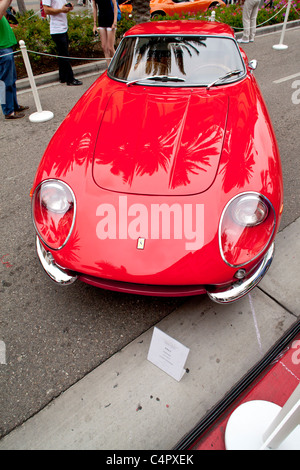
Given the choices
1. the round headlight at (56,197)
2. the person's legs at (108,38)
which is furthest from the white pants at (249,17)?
the round headlight at (56,197)

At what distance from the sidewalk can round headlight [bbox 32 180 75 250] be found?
78cm

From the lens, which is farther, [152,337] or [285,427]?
[152,337]

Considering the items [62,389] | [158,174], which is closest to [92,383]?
[62,389]

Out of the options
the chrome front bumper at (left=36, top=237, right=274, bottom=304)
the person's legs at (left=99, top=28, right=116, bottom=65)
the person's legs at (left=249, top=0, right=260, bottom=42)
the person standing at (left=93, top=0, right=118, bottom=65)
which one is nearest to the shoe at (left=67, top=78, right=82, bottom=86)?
A: the person's legs at (left=99, top=28, right=116, bottom=65)

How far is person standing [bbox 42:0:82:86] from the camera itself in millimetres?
4879

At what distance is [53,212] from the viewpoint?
1.92 metres

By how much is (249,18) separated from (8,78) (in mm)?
6376

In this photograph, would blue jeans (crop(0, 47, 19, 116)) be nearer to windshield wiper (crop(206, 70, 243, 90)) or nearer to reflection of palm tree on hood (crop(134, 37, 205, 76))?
reflection of palm tree on hood (crop(134, 37, 205, 76))

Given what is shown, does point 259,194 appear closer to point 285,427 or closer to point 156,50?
point 285,427

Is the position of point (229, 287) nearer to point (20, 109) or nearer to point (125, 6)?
point (20, 109)

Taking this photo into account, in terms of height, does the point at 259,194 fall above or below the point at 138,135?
below

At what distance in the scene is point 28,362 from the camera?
1885mm

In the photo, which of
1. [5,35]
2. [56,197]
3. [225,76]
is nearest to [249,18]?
[5,35]

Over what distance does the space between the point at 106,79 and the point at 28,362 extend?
2.41 meters
